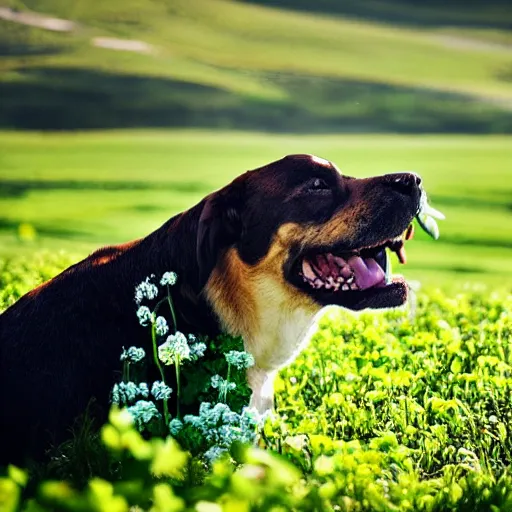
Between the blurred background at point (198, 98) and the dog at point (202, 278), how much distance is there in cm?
273

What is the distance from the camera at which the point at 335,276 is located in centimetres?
421

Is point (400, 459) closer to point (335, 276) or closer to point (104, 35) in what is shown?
point (335, 276)

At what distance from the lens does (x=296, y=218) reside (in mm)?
4090

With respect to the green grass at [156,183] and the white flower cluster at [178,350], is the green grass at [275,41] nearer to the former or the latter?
the green grass at [156,183]

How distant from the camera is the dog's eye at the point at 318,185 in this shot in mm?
4105

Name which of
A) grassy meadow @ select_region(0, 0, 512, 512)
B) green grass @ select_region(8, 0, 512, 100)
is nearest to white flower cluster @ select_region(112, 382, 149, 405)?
grassy meadow @ select_region(0, 0, 512, 512)

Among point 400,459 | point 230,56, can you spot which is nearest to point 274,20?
point 230,56

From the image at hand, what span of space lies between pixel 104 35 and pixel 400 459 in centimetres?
416

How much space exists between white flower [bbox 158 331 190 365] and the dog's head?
1.18ft

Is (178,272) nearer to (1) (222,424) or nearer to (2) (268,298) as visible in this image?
(2) (268,298)

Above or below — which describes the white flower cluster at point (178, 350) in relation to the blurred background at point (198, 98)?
below

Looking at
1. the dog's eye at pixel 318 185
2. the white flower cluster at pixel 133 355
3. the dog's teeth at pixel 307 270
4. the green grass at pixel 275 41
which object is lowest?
the white flower cluster at pixel 133 355

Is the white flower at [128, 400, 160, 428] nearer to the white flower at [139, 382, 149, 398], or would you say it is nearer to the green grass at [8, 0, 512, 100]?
the white flower at [139, 382, 149, 398]

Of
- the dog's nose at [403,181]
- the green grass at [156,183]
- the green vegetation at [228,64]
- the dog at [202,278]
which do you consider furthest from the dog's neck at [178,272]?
the green vegetation at [228,64]
